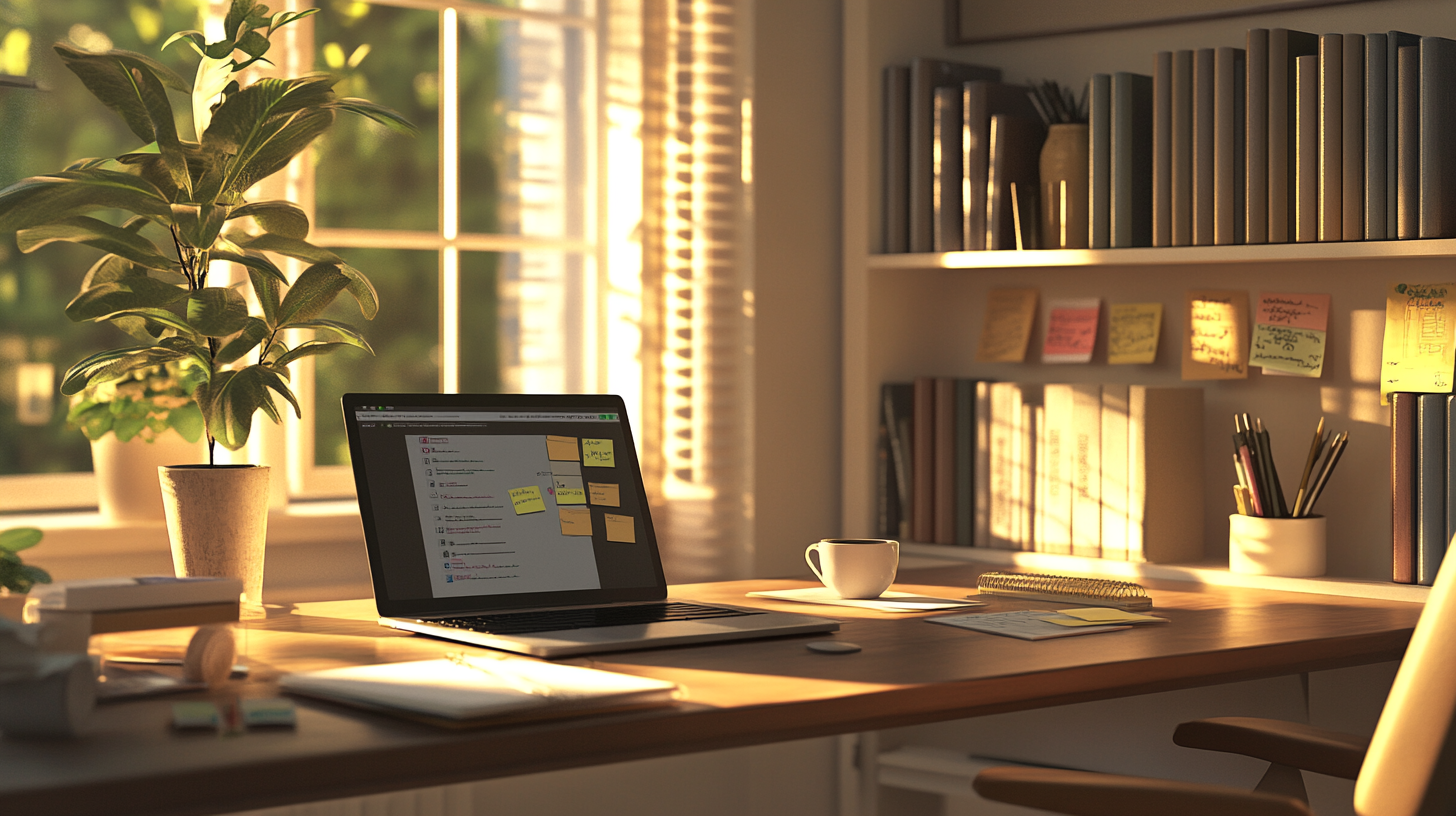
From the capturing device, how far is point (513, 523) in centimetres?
186

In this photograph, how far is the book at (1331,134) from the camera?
226 centimetres

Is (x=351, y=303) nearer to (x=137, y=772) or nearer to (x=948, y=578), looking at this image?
(x=948, y=578)

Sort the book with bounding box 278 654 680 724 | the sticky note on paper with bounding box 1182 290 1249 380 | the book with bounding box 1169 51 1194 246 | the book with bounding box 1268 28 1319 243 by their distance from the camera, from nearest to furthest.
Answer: the book with bounding box 278 654 680 724 → the book with bounding box 1268 28 1319 243 → the book with bounding box 1169 51 1194 246 → the sticky note on paper with bounding box 1182 290 1249 380

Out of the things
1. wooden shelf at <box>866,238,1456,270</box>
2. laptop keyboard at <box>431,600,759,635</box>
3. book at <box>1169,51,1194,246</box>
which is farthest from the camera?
book at <box>1169,51,1194,246</box>

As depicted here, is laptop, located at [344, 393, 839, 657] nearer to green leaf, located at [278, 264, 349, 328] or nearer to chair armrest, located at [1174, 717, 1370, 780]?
green leaf, located at [278, 264, 349, 328]

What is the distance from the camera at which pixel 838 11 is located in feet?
9.39

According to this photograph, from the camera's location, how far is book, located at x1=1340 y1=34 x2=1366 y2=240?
7.37ft

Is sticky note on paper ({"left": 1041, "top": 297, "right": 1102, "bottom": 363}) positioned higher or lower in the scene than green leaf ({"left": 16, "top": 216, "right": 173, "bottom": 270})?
lower

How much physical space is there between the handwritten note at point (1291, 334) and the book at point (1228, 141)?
181mm

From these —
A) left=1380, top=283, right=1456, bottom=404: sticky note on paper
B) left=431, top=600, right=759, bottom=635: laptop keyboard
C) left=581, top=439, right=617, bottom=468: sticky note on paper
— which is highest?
left=1380, top=283, right=1456, bottom=404: sticky note on paper

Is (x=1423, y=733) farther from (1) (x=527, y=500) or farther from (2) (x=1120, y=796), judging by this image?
(1) (x=527, y=500)

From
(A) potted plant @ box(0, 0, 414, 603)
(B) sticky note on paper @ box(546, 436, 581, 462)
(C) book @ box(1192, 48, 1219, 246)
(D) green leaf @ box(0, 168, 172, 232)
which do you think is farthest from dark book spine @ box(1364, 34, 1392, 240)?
(D) green leaf @ box(0, 168, 172, 232)

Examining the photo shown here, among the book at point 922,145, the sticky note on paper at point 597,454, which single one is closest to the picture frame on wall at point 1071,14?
the book at point 922,145

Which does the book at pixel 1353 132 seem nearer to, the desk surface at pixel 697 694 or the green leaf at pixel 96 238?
the desk surface at pixel 697 694
